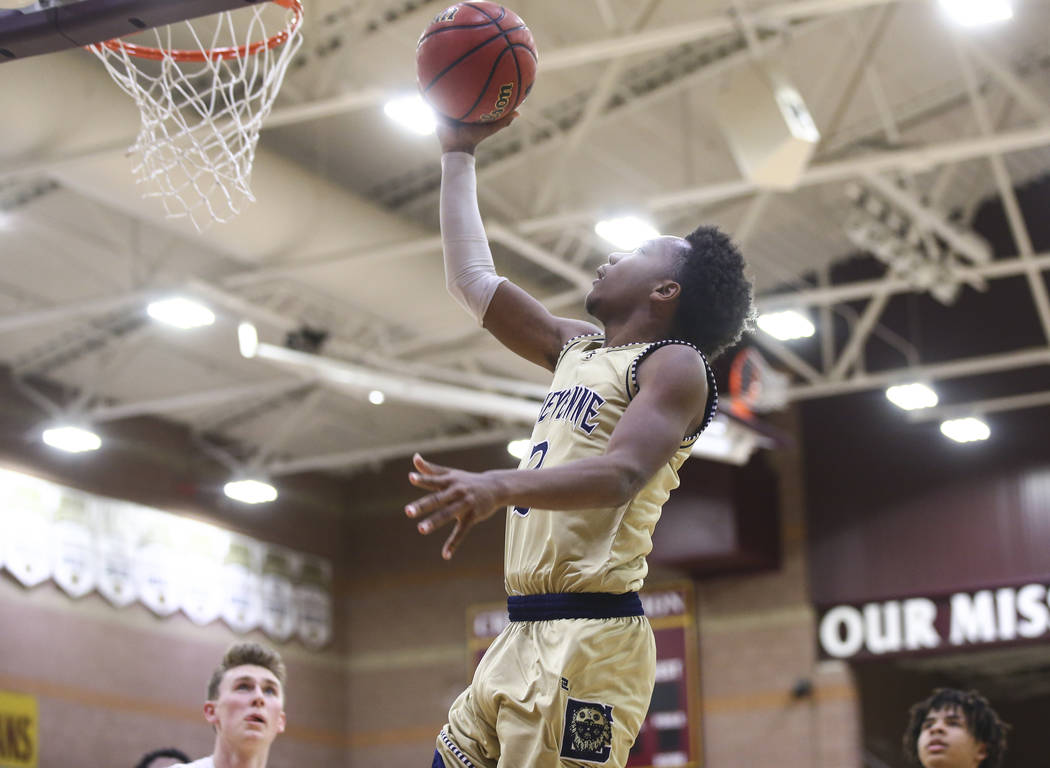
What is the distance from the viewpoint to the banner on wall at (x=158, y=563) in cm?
1488

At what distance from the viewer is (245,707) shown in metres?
5.63

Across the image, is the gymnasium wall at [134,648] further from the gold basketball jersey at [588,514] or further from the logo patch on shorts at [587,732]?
the logo patch on shorts at [587,732]

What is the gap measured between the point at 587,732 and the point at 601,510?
0.46 metres

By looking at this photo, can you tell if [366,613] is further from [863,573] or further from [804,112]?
[804,112]

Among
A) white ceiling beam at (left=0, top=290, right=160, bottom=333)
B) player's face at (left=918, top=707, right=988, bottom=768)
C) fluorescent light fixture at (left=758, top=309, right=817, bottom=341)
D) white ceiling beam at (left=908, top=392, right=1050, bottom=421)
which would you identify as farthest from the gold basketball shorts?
white ceiling beam at (left=908, top=392, right=1050, bottom=421)

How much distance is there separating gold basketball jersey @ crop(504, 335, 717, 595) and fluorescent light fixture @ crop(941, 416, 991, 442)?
37.9 ft

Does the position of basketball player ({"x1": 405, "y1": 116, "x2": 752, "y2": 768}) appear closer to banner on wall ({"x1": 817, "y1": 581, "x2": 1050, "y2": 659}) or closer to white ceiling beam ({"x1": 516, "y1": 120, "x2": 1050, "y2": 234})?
white ceiling beam ({"x1": 516, "y1": 120, "x2": 1050, "y2": 234})

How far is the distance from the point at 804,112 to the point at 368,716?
11731 millimetres

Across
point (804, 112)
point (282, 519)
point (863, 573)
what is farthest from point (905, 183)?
point (282, 519)

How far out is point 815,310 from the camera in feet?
52.0

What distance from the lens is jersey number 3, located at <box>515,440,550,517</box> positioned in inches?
128

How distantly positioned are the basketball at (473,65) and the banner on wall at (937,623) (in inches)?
486

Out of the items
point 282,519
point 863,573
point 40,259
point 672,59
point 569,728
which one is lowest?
point 569,728

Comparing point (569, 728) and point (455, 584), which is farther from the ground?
point (455, 584)
